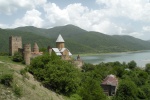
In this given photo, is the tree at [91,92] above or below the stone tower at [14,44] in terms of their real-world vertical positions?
below

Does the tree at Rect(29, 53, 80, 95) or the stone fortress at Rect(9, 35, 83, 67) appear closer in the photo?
the tree at Rect(29, 53, 80, 95)

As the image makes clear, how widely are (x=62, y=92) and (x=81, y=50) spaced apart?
169558 mm

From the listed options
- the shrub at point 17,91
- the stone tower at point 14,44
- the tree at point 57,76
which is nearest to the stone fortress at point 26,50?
the stone tower at point 14,44

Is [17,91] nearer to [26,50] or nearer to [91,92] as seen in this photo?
[91,92]

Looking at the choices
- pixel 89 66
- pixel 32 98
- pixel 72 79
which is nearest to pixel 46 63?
pixel 72 79

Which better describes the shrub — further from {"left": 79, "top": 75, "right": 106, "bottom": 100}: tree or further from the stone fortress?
the stone fortress

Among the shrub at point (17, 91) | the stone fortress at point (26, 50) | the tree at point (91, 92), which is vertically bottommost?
the tree at point (91, 92)

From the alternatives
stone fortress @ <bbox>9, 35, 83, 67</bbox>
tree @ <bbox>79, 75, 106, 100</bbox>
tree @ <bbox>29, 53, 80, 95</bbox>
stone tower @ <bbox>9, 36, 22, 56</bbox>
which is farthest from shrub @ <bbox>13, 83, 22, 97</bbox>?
stone tower @ <bbox>9, 36, 22, 56</bbox>

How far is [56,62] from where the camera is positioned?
97.0 ft

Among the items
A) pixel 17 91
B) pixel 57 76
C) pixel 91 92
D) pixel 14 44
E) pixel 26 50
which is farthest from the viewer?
pixel 14 44

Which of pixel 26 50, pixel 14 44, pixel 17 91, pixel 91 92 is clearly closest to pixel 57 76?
pixel 91 92

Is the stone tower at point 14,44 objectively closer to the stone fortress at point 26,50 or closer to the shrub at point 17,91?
the stone fortress at point 26,50

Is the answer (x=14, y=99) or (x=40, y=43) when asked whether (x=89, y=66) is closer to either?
(x=14, y=99)

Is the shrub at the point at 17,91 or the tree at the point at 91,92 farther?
the tree at the point at 91,92
